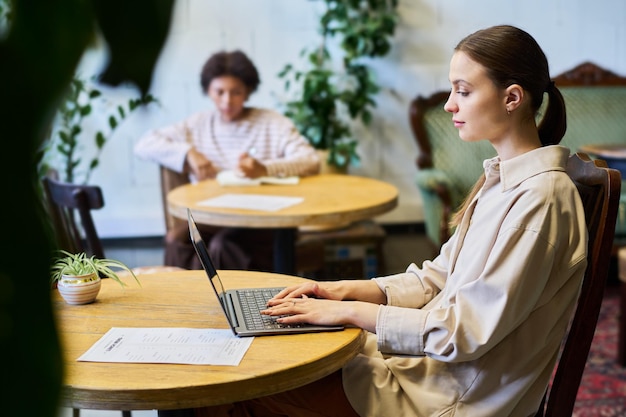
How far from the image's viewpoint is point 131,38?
32cm

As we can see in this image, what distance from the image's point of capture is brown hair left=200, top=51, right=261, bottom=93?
11.6ft

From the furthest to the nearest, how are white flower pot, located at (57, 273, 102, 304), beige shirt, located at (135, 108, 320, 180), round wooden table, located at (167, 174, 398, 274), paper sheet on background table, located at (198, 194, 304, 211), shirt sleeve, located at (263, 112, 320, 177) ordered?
beige shirt, located at (135, 108, 320, 180) → shirt sleeve, located at (263, 112, 320, 177) → paper sheet on background table, located at (198, 194, 304, 211) → round wooden table, located at (167, 174, 398, 274) → white flower pot, located at (57, 273, 102, 304)

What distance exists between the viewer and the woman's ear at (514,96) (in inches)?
57.5

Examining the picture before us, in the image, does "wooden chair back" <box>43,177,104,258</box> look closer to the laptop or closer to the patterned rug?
the laptop

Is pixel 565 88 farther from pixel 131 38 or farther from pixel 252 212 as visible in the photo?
pixel 131 38

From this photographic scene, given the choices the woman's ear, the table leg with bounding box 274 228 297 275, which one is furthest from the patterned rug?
the woman's ear

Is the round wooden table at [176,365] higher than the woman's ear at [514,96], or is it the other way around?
the woman's ear at [514,96]

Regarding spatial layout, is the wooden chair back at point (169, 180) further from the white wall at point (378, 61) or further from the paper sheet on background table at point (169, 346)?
the paper sheet on background table at point (169, 346)

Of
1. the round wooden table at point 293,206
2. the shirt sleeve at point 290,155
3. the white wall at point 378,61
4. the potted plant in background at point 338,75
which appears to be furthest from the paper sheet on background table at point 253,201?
the white wall at point 378,61

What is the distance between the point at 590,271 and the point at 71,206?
5.40 feet

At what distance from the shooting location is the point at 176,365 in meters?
1.32

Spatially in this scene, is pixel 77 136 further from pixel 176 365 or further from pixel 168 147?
pixel 176 365

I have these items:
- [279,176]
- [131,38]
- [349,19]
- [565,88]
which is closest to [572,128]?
[565,88]

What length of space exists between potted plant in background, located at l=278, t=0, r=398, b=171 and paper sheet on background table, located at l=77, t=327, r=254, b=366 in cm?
288
